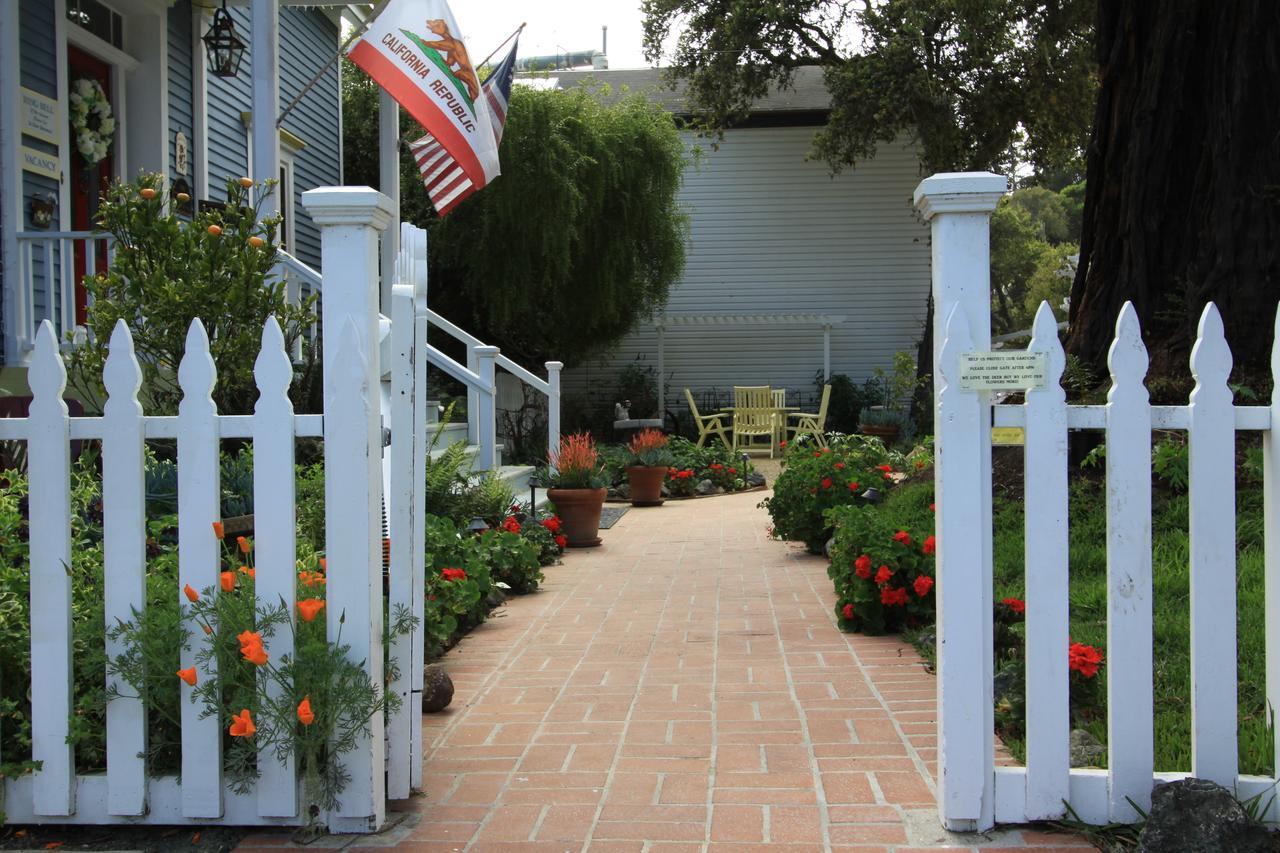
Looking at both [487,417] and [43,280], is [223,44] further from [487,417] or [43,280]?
[487,417]

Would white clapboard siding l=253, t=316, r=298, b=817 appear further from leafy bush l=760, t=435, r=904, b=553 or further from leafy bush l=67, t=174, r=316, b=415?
leafy bush l=760, t=435, r=904, b=553

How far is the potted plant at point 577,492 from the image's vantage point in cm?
847

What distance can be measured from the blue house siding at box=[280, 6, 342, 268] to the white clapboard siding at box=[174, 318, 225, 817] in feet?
31.6

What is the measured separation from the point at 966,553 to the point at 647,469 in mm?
8649

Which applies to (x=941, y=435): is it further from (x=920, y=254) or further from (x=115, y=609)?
(x=920, y=254)

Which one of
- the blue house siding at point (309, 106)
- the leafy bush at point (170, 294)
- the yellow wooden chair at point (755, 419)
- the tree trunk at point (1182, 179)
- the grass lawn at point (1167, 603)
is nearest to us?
the grass lawn at point (1167, 603)

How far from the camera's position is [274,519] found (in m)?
2.80

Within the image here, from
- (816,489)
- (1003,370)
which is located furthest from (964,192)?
(816,489)

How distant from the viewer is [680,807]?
3043 millimetres

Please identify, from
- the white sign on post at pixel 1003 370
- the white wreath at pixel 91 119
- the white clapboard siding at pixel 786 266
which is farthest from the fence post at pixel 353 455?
the white clapboard siding at pixel 786 266

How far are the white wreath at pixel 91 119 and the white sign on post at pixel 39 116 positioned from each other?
0.32m

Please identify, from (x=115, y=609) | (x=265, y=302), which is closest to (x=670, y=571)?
(x=265, y=302)

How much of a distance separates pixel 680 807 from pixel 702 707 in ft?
3.35

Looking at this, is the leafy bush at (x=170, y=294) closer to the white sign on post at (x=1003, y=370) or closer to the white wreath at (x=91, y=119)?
the white wreath at (x=91, y=119)
